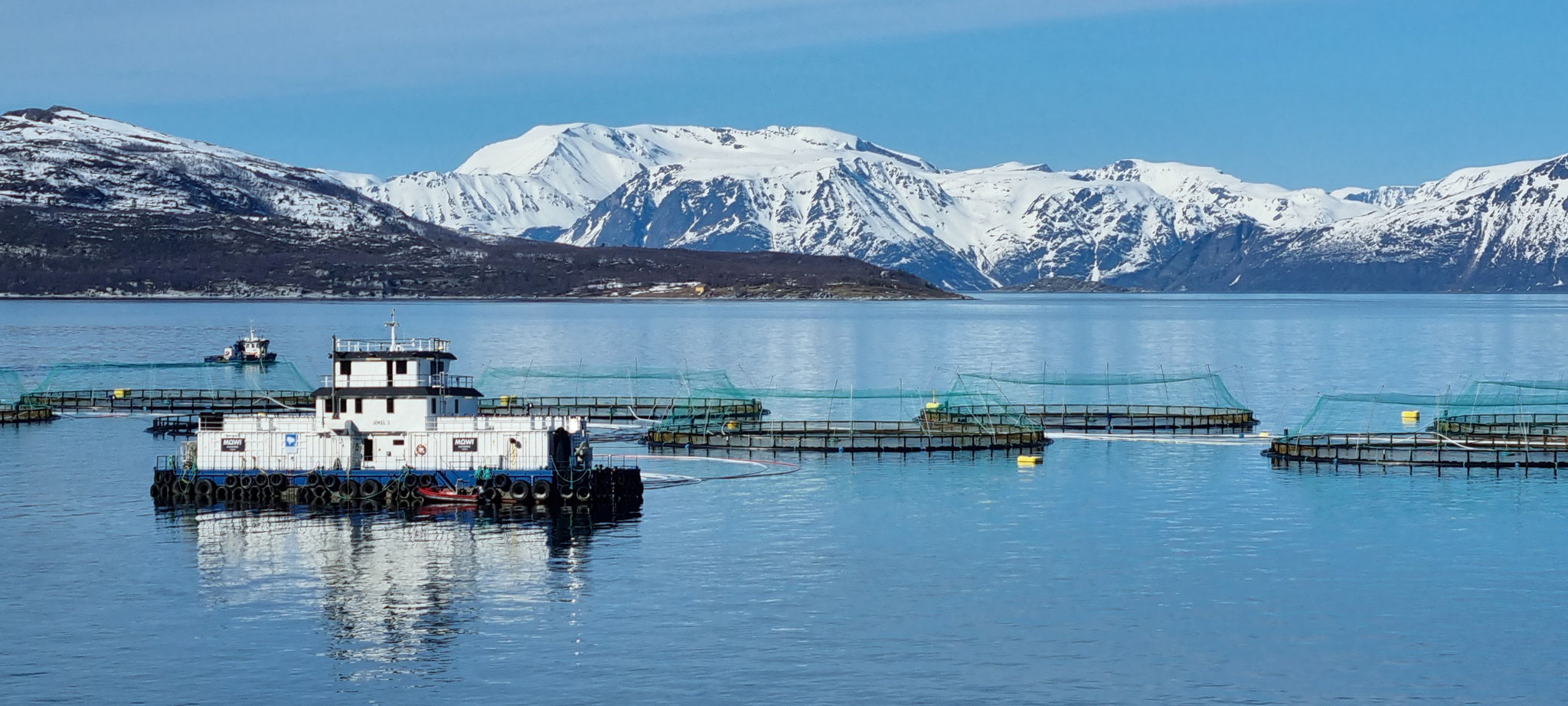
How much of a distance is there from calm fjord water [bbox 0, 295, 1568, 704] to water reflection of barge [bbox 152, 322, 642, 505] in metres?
3.45

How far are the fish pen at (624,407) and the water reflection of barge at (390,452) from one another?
136 ft

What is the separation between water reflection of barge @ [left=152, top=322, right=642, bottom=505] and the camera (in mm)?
89688

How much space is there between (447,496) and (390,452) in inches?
169

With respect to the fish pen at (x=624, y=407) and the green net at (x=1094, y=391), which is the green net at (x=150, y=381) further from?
the green net at (x=1094, y=391)

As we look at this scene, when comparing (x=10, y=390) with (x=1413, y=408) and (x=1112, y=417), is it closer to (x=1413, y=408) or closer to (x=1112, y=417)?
(x=1112, y=417)

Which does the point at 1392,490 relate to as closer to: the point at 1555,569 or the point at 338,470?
the point at 1555,569

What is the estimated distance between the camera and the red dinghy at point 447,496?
89250 millimetres

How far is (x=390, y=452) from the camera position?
91438 mm

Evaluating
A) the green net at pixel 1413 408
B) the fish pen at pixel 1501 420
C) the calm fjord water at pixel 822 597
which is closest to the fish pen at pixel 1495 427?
the fish pen at pixel 1501 420

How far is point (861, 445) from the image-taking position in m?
118

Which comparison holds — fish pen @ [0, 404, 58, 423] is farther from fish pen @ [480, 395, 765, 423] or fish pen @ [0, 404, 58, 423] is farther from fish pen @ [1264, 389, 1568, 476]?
fish pen @ [1264, 389, 1568, 476]

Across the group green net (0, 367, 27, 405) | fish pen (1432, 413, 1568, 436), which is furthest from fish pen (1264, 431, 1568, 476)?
green net (0, 367, 27, 405)

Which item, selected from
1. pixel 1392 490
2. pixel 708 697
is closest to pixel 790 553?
pixel 708 697

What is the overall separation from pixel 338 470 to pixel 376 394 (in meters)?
4.45
